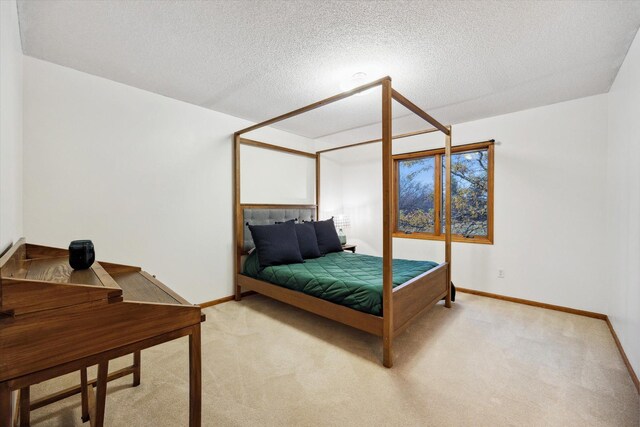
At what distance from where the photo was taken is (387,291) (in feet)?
6.78

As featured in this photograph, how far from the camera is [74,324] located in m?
0.94

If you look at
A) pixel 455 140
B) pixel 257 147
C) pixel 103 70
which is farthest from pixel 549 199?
pixel 103 70

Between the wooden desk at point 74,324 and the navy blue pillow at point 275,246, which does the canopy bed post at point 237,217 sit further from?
the wooden desk at point 74,324

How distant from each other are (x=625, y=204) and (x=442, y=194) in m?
2.09

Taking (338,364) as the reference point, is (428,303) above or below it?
above

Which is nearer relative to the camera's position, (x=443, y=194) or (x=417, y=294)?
(x=417, y=294)

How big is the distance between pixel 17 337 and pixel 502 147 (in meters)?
4.47

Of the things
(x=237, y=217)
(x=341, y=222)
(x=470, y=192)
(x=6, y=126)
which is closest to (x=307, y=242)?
(x=237, y=217)

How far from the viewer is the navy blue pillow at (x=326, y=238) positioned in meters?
3.88

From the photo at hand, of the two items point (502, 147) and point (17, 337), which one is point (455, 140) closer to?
point (502, 147)

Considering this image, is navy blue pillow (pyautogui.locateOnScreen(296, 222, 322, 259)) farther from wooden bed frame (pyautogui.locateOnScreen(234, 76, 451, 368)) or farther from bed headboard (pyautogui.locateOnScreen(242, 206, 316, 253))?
wooden bed frame (pyautogui.locateOnScreen(234, 76, 451, 368))

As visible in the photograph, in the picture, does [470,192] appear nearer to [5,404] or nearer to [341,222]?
[341,222]

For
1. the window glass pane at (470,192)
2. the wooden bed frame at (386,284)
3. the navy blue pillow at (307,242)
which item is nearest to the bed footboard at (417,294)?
the wooden bed frame at (386,284)

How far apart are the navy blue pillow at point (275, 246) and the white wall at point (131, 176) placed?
1.72 feet
